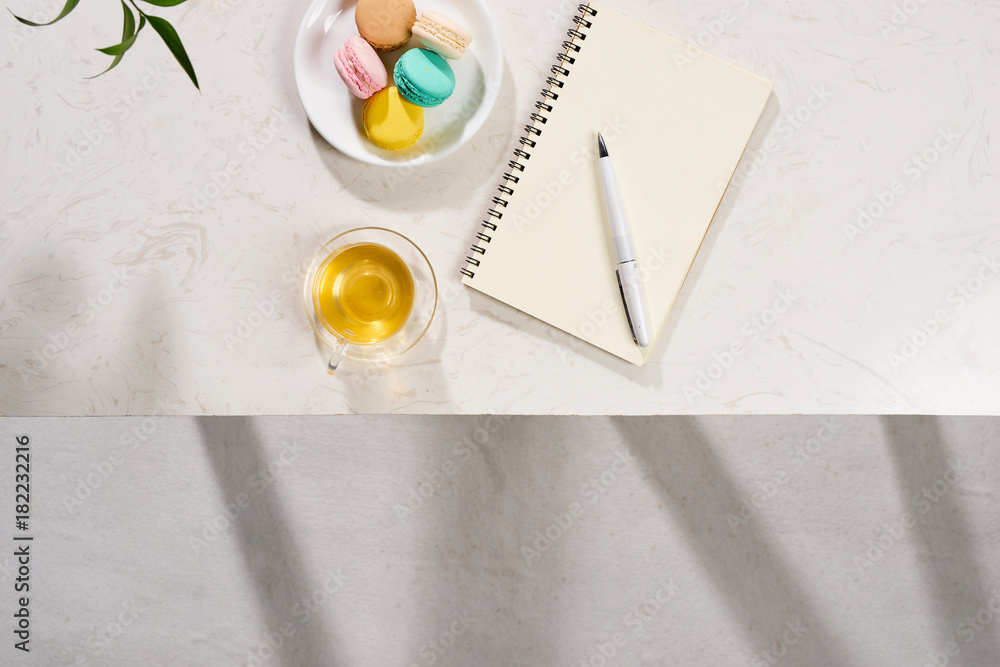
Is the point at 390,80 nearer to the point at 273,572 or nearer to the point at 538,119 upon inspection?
the point at 538,119

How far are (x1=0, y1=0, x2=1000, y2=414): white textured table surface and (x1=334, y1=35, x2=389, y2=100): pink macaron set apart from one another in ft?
0.22

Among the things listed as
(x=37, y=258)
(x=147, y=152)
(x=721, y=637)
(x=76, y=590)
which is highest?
(x=147, y=152)

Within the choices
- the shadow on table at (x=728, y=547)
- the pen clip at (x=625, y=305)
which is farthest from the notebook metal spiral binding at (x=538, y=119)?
the shadow on table at (x=728, y=547)

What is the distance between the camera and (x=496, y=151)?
610mm

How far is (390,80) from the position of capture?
587 millimetres

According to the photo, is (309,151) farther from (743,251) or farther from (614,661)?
(614,661)

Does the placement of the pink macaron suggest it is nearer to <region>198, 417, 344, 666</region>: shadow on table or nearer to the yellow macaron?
the yellow macaron

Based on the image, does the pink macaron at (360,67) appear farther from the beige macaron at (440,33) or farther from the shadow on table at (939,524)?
the shadow on table at (939,524)

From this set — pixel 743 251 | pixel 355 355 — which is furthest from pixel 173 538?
pixel 743 251

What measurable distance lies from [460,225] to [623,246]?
15cm

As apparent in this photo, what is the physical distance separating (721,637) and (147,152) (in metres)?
0.70

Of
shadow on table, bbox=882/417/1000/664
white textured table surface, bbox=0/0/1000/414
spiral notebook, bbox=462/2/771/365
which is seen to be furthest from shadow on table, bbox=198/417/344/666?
shadow on table, bbox=882/417/1000/664

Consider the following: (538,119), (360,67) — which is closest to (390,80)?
(360,67)

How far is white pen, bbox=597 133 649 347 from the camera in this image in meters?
0.60
